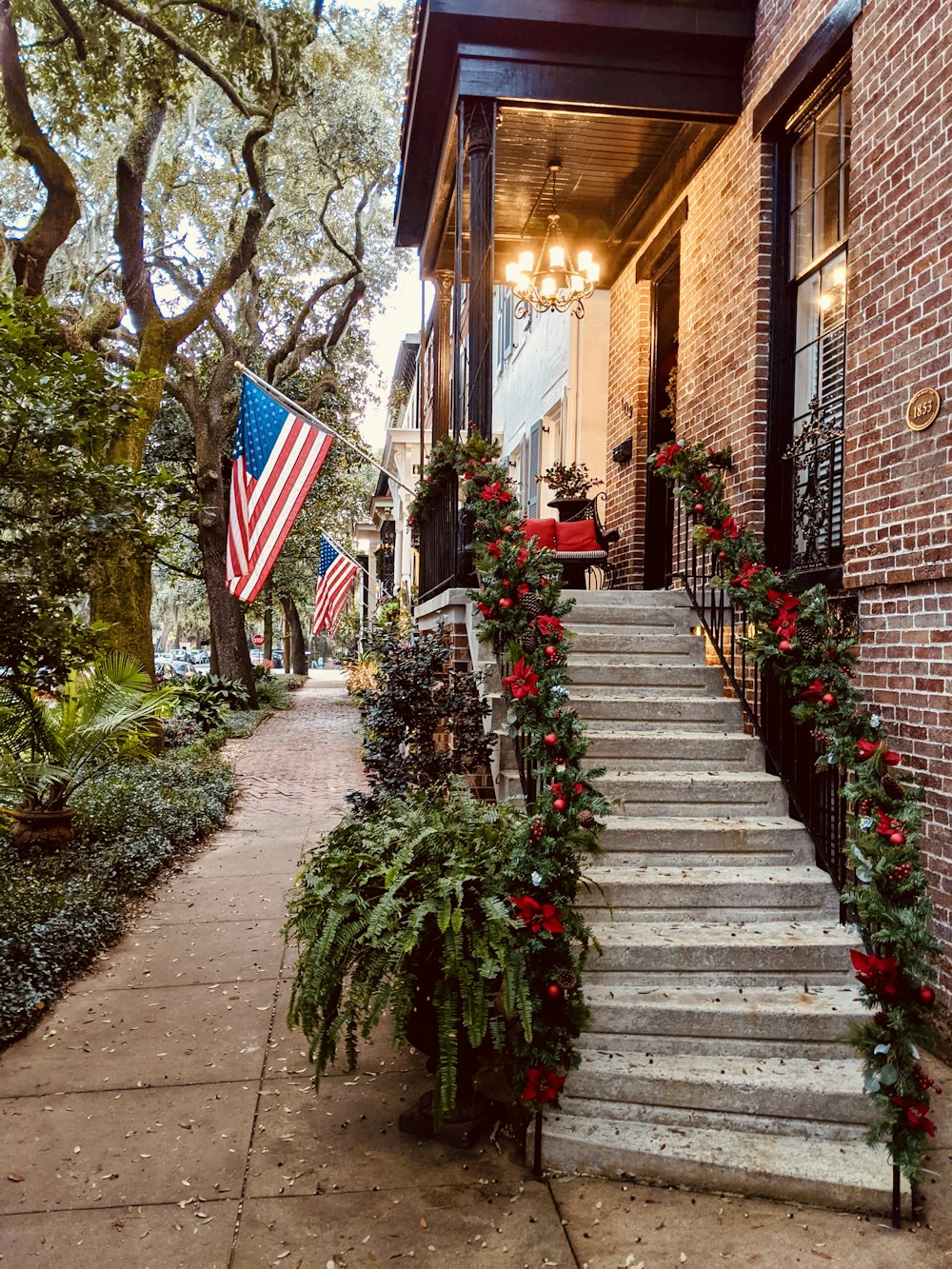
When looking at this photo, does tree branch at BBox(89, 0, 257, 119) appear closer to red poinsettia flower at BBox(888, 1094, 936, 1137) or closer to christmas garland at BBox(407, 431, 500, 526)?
christmas garland at BBox(407, 431, 500, 526)

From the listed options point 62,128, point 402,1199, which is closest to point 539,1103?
point 402,1199

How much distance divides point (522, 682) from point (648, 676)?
2.18 m

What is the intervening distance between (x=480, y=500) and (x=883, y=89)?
297cm

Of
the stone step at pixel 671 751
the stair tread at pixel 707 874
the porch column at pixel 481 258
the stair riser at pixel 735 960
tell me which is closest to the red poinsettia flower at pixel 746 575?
→ the stone step at pixel 671 751

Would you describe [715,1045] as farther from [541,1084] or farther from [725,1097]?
[541,1084]

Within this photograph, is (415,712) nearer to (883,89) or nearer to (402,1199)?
(402,1199)

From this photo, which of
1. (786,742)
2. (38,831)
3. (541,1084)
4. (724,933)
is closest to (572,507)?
(786,742)

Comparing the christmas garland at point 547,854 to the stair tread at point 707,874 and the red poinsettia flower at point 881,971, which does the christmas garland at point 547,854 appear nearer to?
the stair tread at point 707,874

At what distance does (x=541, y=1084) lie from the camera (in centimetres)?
321

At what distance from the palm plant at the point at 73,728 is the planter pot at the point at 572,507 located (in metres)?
4.00

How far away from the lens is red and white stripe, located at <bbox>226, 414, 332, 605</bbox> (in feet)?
28.3

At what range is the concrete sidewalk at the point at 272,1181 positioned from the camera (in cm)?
281

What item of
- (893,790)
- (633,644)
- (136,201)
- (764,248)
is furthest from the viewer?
(136,201)

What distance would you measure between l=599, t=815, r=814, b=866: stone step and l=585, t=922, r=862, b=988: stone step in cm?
50
